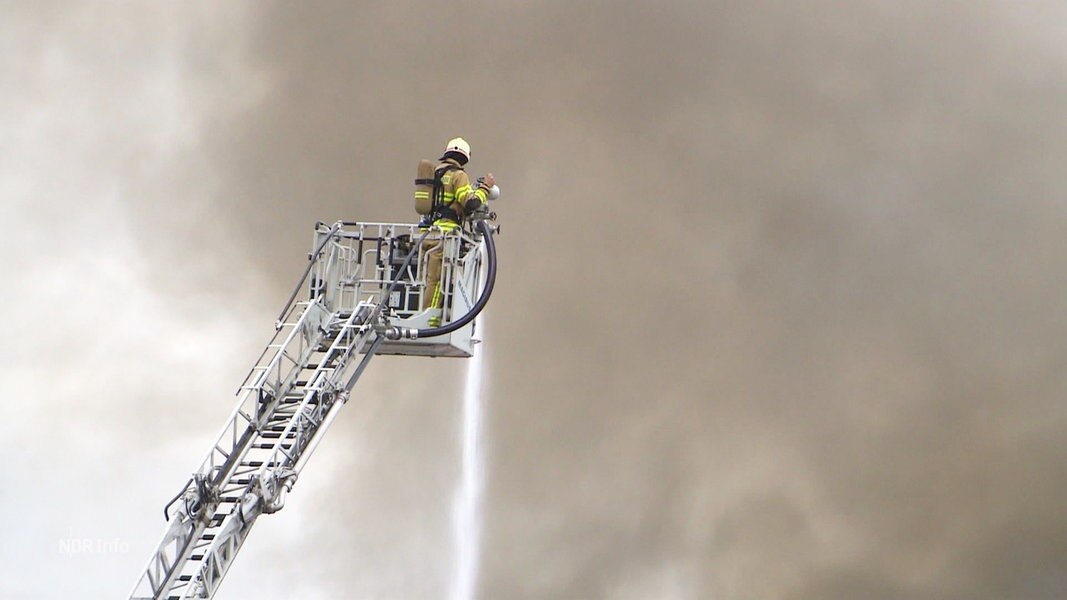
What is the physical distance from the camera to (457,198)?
28.4m

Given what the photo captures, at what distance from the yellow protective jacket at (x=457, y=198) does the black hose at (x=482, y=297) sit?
0.48 meters

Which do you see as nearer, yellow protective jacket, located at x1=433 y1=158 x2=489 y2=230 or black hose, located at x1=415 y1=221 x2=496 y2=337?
black hose, located at x1=415 y1=221 x2=496 y2=337

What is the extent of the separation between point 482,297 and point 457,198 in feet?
6.43

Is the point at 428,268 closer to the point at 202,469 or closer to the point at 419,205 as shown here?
the point at 419,205

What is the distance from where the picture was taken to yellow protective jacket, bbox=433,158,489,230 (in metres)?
28.3

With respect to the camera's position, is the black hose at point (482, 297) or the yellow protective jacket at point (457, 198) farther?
the yellow protective jacket at point (457, 198)

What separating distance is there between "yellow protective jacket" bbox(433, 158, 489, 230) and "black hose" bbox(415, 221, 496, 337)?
0.48 metres

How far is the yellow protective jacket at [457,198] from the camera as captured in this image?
1115 inches

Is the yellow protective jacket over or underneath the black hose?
over

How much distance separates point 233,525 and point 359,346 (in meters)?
3.91

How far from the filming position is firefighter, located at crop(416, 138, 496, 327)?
27953mm

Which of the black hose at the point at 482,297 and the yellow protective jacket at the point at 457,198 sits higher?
the yellow protective jacket at the point at 457,198

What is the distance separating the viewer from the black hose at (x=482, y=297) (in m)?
27.3

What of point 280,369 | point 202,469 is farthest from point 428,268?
point 202,469
